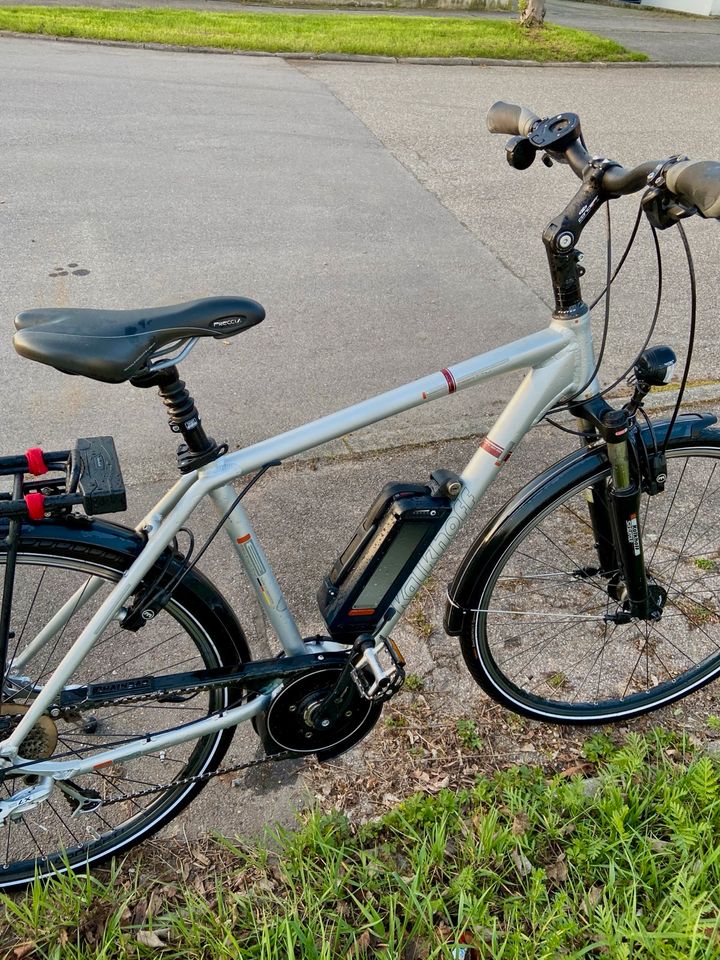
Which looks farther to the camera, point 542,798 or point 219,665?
point 542,798

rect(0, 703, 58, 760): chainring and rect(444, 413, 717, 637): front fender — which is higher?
rect(444, 413, 717, 637): front fender

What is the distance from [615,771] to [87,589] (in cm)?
160

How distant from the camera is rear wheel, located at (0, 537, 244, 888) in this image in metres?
1.91

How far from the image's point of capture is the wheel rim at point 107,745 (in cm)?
207

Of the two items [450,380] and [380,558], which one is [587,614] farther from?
[450,380]

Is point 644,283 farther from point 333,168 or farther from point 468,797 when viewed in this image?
point 468,797

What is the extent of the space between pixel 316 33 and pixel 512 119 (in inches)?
449

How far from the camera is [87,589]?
1.89 meters

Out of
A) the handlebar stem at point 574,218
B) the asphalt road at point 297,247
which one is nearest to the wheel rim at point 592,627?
the asphalt road at point 297,247

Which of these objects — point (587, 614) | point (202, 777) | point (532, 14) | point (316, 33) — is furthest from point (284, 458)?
point (532, 14)

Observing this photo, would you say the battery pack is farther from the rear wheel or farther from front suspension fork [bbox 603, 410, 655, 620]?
front suspension fork [bbox 603, 410, 655, 620]

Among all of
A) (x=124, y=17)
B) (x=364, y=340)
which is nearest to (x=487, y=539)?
(x=364, y=340)

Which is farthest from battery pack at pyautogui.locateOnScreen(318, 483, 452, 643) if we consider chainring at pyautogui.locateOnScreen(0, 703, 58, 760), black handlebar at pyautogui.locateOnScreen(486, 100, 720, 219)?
black handlebar at pyautogui.locateOnScreen(486, 100, 720, 219)

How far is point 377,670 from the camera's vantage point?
2.06 meters
